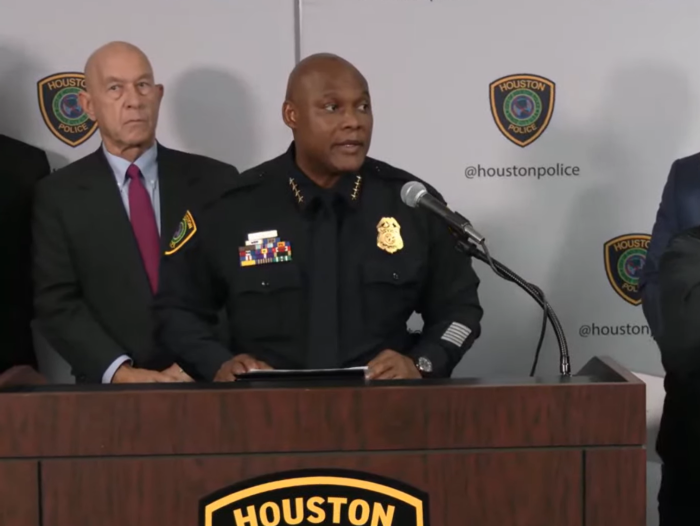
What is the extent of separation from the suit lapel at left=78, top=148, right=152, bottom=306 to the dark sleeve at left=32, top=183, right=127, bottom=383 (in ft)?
0.28

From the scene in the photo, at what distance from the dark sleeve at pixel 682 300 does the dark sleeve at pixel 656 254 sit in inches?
11.8

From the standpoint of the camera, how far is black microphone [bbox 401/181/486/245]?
135 centimetres

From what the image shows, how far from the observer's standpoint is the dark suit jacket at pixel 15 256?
2326mm

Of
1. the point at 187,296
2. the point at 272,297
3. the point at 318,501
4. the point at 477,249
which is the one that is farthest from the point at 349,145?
the point at 318,501

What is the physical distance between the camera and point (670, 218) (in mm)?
2240

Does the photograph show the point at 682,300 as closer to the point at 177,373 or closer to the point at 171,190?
the point at 177,373

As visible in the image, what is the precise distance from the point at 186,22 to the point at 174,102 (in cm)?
22

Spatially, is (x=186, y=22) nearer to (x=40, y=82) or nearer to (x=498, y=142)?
(x=40, y=82)

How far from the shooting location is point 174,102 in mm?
2541

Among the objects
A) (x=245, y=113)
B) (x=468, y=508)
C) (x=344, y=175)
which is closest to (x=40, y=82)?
(x=245, y=113)

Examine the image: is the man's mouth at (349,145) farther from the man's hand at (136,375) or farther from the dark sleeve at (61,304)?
the dark sleeve at (61,304)

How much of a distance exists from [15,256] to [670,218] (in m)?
1.62

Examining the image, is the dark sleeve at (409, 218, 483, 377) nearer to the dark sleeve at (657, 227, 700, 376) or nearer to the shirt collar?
the dark sleeve at (657, 227, 700, 376)

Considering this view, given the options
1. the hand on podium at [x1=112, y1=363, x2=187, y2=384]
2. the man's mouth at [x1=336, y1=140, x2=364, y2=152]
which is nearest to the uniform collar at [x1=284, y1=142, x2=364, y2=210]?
the man's mouth at [x1=336, y1=140, x2=364, y2=152]
